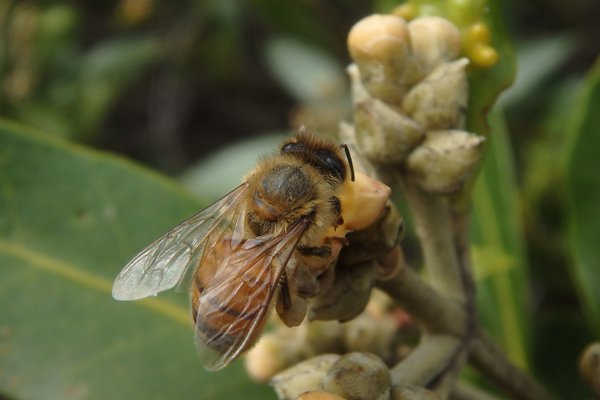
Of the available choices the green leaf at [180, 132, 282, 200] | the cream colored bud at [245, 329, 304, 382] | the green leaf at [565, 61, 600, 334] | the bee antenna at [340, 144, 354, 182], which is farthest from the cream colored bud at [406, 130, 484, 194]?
the green leaf at [180, 132, 282, 200]

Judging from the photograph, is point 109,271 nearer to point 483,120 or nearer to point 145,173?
point 145,173

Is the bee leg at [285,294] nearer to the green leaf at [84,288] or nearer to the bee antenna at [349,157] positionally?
the bee antenna at [349,157]

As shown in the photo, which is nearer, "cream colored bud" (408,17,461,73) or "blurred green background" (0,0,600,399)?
"cream colored bud" (408,17,461,73)

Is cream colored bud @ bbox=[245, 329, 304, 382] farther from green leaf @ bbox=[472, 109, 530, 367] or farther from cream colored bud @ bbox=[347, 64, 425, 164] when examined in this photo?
green leaf @ bbox=[472, 109, 530, 367]

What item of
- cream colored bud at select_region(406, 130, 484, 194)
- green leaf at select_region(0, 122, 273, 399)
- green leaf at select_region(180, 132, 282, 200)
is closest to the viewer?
cream colored bud at select_region(406, 130, 484, 194)

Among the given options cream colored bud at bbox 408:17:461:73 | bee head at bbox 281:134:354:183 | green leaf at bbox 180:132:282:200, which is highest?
cream colored bud at bbox 408:17:461:73

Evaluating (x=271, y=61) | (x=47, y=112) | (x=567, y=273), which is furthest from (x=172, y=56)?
(x=567, y=273)

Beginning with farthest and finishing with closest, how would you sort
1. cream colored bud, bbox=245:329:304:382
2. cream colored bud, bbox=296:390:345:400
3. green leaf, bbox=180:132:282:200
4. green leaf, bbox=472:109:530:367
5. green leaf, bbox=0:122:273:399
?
green leaf, bbox=180:132:282:200
green leaf, bbox=472:109:530:367
green leaf, bbox=0:122:273:399
cream colored bud, bbox=245:329:304:382
cream colored bud, bbox=296:390:345:400

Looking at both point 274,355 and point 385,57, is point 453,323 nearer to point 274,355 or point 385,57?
point 274,355
